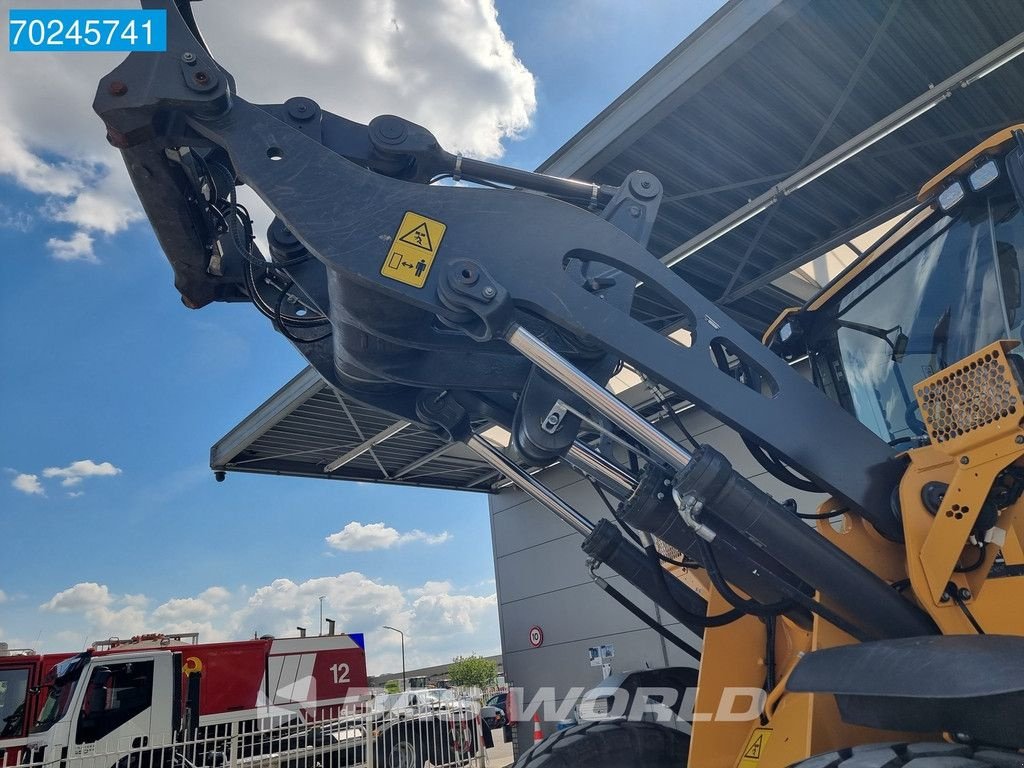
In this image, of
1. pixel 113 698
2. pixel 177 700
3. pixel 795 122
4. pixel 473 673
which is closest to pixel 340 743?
pixel 177 700

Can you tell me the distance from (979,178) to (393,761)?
11.2 meters

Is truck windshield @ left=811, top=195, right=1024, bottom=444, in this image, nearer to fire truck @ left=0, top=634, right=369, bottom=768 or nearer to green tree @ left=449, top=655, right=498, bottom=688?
fire truck @ left=0, top=634, right=369, bottom=768

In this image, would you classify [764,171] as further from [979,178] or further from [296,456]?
[296,456]

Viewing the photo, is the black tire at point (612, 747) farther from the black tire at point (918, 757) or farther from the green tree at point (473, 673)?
the green tree at point (473, 673)

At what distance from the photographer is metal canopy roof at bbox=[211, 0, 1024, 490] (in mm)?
5863

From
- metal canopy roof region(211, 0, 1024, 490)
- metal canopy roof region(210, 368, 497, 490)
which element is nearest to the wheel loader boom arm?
metal canopy roof region(211, 0, 1024, 490)

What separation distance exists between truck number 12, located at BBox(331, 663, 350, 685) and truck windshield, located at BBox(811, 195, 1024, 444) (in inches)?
521

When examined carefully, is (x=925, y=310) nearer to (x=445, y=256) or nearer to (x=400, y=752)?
(x=445, y=256)

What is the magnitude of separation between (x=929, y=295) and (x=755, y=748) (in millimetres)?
1903

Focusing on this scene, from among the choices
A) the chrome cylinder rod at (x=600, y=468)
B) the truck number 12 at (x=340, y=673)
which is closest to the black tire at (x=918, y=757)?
the chrome cylinder rod at (x=600, y=468)

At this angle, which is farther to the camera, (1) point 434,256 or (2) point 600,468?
(2) point 600,468

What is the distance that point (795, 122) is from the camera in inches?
270

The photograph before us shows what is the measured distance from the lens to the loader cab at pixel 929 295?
2729 millimetres

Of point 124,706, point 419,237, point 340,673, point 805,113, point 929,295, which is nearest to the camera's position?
point 419,237
